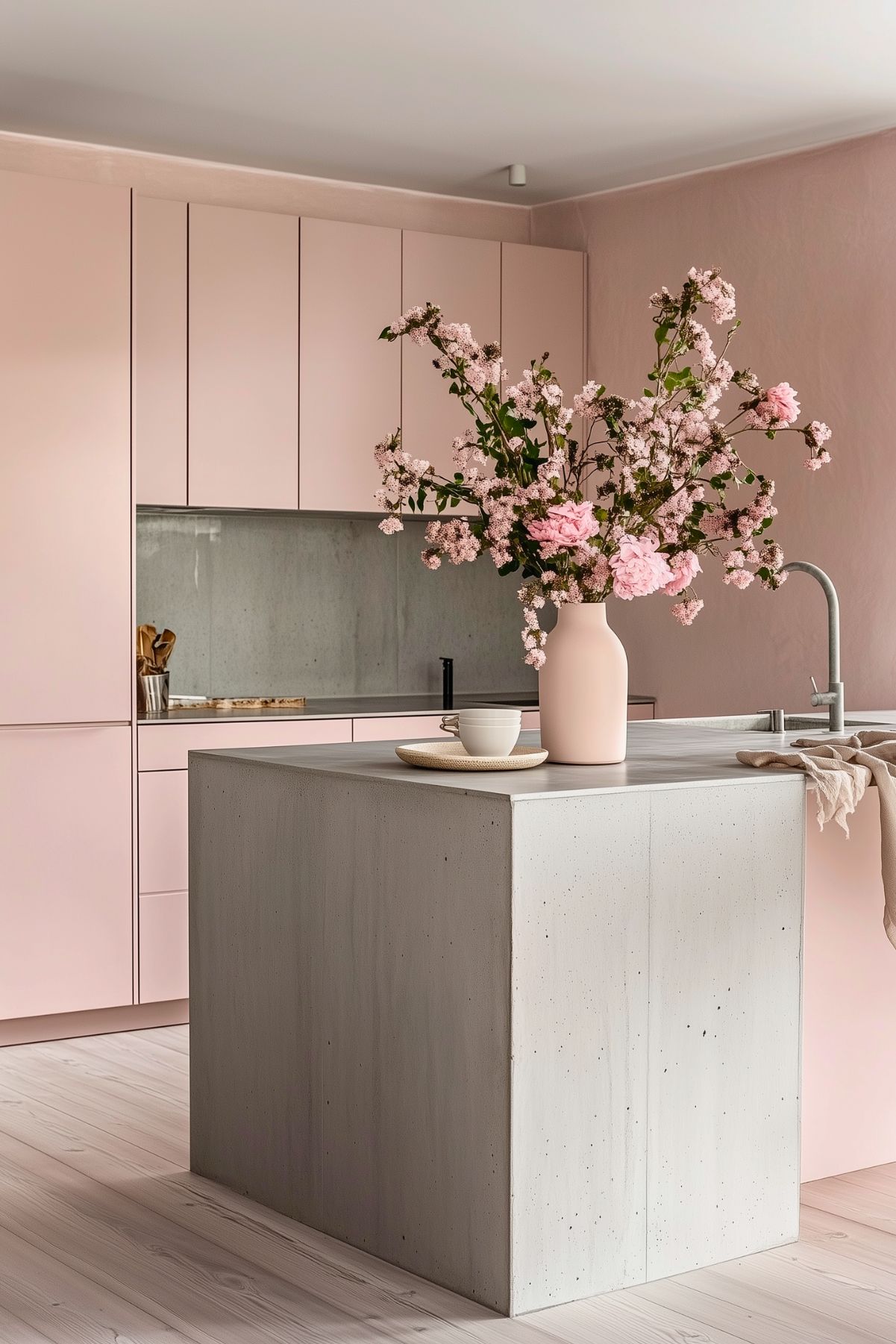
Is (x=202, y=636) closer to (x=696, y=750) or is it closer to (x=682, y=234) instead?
(x=682, y=234)

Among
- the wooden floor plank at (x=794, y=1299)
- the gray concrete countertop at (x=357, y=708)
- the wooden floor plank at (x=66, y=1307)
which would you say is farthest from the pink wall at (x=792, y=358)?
the wooden floor plank at (x=66, y=1307)

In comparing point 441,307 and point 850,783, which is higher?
point 441,307

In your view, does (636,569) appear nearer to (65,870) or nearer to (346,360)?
(65,870)

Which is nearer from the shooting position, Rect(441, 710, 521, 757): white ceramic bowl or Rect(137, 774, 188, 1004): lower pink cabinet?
Rect(441, 710, 521, 757): white ceramic bowl

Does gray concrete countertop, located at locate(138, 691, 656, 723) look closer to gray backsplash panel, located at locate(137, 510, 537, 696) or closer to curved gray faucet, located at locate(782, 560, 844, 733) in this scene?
gray backsplash panel, located at locate(137, 510, 537, 696)

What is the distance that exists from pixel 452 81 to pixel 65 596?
1.77 meters

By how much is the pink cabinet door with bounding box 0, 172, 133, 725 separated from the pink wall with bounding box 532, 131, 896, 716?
1.85m

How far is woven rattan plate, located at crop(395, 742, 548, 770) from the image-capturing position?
2.83 metres

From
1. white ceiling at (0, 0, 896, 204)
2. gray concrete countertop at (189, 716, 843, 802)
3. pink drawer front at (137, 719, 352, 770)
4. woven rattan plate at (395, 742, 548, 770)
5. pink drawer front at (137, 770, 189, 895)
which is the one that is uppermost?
white ceiling at (0, 0, 896, 204)

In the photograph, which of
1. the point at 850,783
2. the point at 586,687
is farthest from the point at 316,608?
the point at 850,783

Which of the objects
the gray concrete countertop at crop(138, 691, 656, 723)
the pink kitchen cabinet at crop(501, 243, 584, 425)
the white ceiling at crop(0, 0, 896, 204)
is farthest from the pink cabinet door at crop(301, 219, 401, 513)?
the gray concrete countertop at crop(138, 691, 656, 723)

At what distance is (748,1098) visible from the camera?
2836mm

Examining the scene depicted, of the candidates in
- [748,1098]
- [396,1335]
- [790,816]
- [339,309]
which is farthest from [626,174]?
[396,1335]

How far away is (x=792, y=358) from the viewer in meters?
5.03
